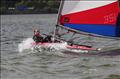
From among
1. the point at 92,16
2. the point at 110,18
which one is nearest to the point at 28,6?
the point at 92,16

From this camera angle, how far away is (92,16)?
27.1 m

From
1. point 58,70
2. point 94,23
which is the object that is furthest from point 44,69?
→ point 94,23

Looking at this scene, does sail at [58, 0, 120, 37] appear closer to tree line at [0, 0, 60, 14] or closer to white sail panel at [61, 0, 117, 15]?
white sail panel at [61, 0, 117, 15]

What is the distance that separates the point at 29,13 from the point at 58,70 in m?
143

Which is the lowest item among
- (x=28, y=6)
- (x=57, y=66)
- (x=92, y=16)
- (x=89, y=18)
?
(x=28, y=6)

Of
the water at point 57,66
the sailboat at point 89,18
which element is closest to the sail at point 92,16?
the sailboat at point 89,18

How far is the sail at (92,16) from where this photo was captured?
26328 millimetres

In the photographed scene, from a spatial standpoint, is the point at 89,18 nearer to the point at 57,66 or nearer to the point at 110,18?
the point at 110,18

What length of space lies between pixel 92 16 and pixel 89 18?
236 millimetres

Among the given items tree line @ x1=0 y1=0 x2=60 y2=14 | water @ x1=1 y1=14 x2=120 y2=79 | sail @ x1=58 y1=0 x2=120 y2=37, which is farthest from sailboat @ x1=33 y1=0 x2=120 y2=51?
tree line @ x1=0 y1=0 x2=60 y2=14

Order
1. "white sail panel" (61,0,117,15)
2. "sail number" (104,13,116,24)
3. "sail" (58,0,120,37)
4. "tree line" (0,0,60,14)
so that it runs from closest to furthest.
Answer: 1. "sail number" (104,13,116,24)
2. "sail" (58,0,120,37)
3. "white sail panel" (61,0,117,15)
4. "tree line" (0,0,60,14)

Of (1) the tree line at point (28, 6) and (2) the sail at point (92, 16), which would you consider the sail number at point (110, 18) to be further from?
(1) the tree line at point (28, 6)

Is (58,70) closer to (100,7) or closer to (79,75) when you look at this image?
(79,75)

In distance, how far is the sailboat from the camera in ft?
86.4
